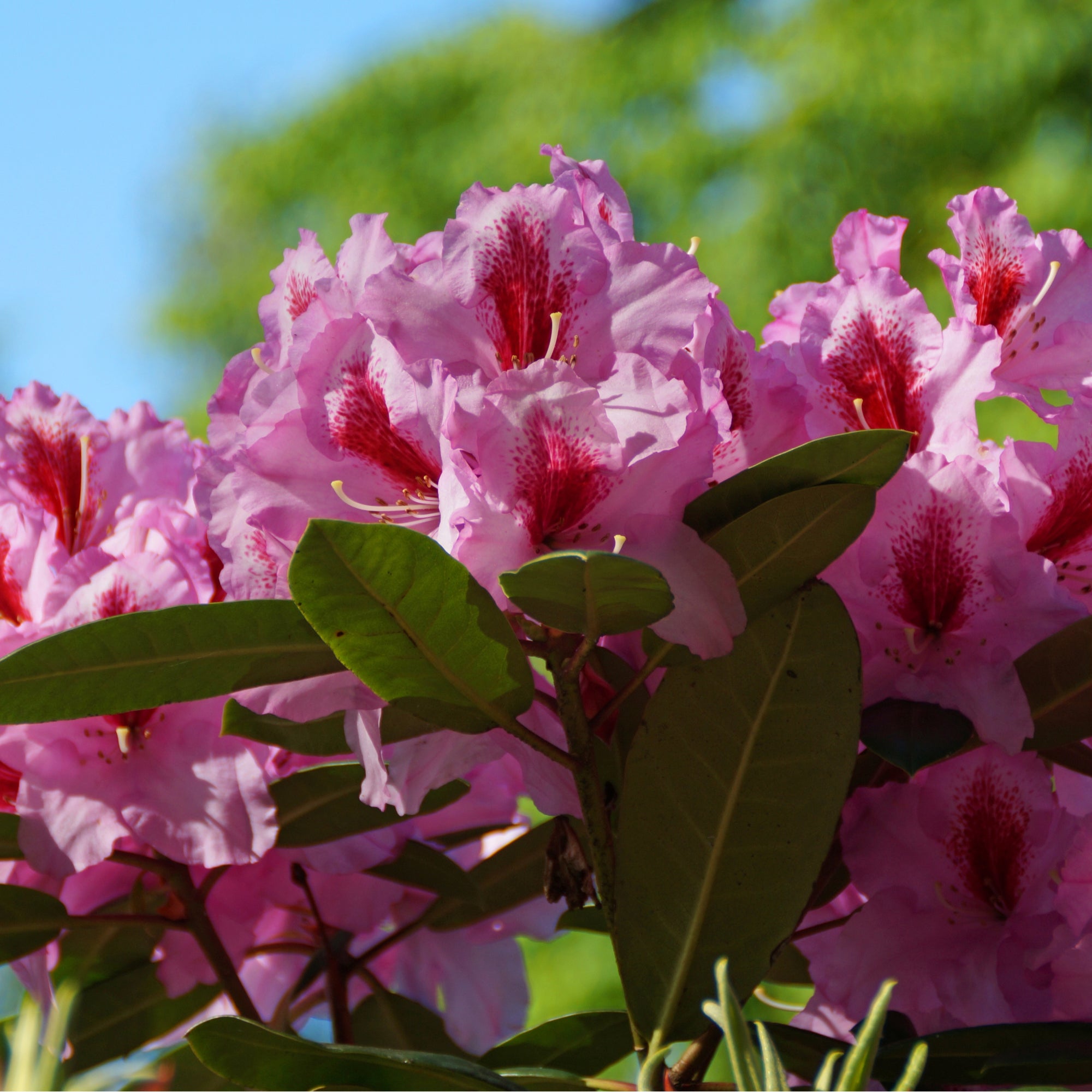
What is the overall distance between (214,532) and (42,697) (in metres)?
0.08

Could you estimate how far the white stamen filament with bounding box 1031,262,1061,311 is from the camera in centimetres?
52

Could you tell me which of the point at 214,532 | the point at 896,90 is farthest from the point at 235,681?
the point at 896,90

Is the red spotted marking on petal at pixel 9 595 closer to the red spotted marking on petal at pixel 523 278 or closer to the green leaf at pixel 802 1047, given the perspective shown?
the red spotted marking on petal at pixel 523 278

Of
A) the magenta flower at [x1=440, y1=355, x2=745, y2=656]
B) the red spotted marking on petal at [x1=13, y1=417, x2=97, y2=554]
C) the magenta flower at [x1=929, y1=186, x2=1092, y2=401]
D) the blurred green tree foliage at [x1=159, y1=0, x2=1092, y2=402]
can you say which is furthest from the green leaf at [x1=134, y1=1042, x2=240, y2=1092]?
the blurred green tree foliage at [x1=159, y1=0, x2=1092, y2=402]

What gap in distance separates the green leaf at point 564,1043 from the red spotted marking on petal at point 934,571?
25 centimetres

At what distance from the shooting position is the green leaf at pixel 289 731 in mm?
478

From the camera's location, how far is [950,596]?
1.51 ft

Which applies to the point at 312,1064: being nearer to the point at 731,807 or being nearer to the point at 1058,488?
the point at 731,807

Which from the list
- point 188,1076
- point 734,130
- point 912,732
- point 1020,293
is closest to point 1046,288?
point 1020,293

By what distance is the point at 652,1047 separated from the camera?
426 millimetres

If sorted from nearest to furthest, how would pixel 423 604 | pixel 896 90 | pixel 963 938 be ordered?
1. pixel 423 604
2. pixel 963 938
3. pixel 896 90

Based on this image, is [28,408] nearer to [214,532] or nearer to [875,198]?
[214,532]

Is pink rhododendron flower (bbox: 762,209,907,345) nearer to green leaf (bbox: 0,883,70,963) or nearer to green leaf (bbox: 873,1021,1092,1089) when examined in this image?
green leaf (bbox: 873,1021,1092,1089)

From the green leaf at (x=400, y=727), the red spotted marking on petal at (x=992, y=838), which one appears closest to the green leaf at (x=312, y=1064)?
the green leaf at (x=400, y=727)
